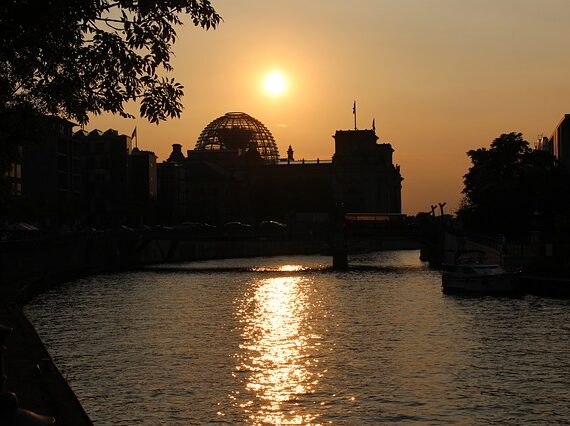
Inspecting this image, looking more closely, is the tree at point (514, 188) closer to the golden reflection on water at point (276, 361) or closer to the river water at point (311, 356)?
the river water at point (311, 356)

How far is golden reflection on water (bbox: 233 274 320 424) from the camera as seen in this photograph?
33.4m

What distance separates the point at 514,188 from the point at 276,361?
285 ft

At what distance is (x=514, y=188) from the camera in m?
126

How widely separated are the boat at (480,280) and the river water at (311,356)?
6.07 ft

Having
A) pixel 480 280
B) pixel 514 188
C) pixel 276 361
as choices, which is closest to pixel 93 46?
pixel 276 361

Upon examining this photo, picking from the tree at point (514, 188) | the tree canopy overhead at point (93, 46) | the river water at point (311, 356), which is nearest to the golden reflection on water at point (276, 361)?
the river water at point (311, 356)

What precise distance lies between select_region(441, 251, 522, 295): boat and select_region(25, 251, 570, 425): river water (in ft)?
6.07

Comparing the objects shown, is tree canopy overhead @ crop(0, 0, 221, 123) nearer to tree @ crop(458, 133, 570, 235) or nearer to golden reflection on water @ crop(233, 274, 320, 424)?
golden reflection on water @ crop(233, 274, 320, 424)

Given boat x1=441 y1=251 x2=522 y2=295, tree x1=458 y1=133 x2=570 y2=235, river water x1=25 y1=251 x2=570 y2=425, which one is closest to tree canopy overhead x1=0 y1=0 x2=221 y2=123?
river water x1=25 y1=251 x2=570 y2=425

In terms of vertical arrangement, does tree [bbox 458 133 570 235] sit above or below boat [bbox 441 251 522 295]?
above

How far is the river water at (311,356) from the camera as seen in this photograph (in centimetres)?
3322

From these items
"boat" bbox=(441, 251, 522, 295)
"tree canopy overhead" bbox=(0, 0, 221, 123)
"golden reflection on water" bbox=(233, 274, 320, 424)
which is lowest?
"golden reflection on water" bbox=(233, 274, 320, 424)

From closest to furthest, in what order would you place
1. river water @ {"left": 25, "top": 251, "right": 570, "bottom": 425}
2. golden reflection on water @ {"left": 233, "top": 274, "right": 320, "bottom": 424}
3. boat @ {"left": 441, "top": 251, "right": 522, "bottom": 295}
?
river water @ {"left": 25, "top": 251, "right": 570, "bottom": 425}, golden reflection on water @ {"left": 233, "top": 274, "right": 320, "bottom": 424}, boat @ {"left": 441, "top": 251, "right": 522, "bottom": 295}

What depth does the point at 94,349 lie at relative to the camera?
48.4 meters
